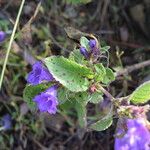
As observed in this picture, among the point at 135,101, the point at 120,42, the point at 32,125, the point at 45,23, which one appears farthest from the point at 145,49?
the point at 135,101

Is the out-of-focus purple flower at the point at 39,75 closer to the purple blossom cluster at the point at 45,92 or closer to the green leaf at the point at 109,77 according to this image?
the purple blossom cluster at the point at 45,92

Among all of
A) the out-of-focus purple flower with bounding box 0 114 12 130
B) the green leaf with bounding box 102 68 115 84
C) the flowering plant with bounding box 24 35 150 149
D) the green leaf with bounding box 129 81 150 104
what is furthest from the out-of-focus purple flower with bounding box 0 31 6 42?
the green leaf with bounding box 129 81 150 104

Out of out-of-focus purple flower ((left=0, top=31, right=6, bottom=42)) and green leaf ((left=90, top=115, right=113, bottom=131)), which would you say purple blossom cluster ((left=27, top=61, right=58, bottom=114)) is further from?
out-of-focus purple flower ((left=0, top=31, right=6, bottom=42))

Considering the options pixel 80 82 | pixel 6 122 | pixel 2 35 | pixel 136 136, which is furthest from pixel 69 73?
pixel 6 122

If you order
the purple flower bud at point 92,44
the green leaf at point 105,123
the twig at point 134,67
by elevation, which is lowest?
the twig at point 134,67

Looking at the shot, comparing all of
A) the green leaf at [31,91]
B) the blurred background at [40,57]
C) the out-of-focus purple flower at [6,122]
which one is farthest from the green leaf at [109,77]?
the out-of-focus purple flower at [6,122]

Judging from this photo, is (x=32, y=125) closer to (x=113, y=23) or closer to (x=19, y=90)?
(x=19, y=90)
